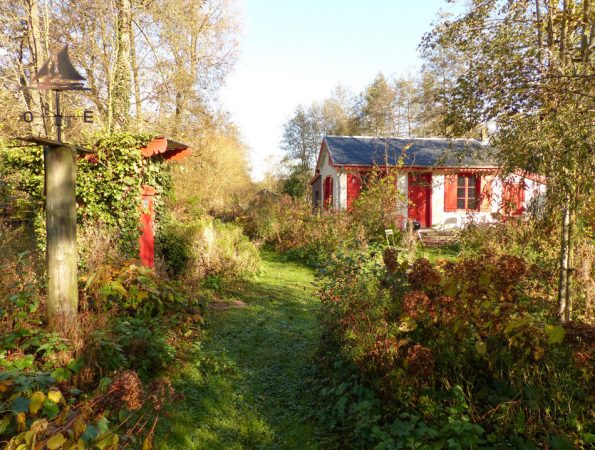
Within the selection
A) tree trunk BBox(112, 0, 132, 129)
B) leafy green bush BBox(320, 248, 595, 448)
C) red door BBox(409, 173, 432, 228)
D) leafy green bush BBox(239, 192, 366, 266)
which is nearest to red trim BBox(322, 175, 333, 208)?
leafy green bush BBox(239, 192, 366, 266)

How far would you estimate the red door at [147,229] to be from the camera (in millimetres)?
7066

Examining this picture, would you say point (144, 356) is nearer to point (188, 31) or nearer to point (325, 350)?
point (325, 350)

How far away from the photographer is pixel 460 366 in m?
3.21

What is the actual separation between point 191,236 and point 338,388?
567 centimetres

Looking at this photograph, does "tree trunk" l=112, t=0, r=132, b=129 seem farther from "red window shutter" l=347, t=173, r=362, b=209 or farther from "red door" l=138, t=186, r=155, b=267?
"red window shutter" l=347, t=173, r=362, b=209

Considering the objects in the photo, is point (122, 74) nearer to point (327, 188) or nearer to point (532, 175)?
point (327, 188)

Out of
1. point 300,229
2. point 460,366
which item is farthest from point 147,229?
point 300,229

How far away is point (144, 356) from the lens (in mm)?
4305

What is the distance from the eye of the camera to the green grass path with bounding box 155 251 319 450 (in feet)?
11.3

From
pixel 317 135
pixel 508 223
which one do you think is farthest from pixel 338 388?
pixel 317 135

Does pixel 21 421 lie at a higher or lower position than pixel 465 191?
lower

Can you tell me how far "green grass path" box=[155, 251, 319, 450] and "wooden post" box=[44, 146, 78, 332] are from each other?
134 cm

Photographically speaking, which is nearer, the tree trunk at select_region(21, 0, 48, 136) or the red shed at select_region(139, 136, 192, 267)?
the red shed at select_region(139, 136, 192, 267)

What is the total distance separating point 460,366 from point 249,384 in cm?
219
